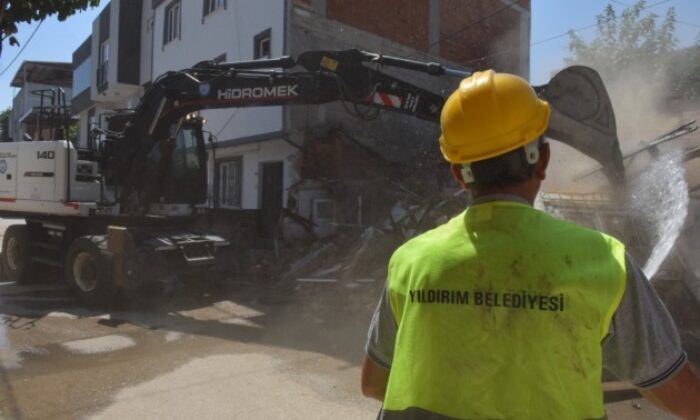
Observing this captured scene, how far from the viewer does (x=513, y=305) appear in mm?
1303

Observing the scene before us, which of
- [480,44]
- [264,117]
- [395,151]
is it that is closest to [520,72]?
[480,44]

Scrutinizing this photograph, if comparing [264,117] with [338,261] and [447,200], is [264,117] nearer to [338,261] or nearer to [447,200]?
[338,261]

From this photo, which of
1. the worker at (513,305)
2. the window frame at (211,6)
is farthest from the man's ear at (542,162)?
the window frame at (211,6)

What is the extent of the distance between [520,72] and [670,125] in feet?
45.8

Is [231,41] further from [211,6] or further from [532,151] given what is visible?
[532,151]

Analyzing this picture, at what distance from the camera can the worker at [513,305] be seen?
4.15 feet

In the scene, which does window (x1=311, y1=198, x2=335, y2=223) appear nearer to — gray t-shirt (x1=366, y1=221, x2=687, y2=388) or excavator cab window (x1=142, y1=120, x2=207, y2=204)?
excavator cab window (x1=142, y1=120, x2=207, y2=204)

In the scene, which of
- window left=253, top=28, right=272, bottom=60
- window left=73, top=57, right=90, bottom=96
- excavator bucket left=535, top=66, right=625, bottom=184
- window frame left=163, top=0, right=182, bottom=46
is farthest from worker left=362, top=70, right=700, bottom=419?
window left=73, top=57, right=90, bottom=96

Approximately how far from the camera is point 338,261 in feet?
34.7

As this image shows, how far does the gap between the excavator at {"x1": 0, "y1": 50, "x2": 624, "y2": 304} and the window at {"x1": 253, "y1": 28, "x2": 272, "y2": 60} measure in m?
5.48

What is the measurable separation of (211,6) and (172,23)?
3721 mm

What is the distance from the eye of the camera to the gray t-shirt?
1.32 metres

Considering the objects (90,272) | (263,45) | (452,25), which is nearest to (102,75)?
(263,45)

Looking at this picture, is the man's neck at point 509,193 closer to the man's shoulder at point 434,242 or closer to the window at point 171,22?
the man's shoulder at point 434,242
